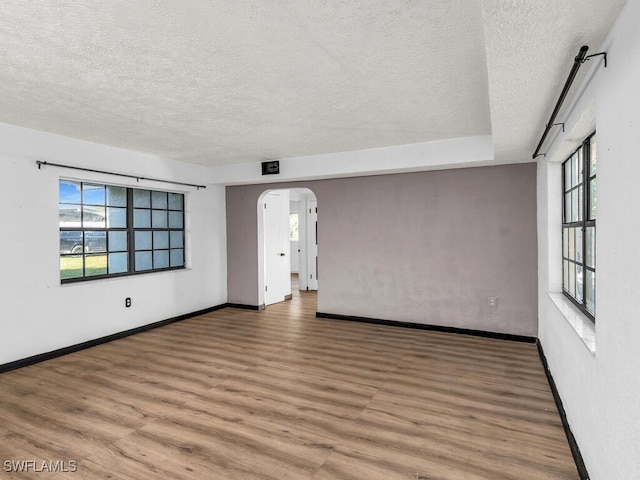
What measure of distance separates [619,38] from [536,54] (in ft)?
1.12

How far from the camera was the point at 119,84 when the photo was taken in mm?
2799

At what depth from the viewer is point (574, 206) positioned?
3000 mm

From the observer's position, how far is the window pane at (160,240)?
18.5 ft

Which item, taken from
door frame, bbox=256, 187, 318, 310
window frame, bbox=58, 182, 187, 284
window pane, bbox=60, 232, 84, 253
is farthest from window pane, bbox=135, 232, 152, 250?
door frame, bbox=256, 187, 318, 310

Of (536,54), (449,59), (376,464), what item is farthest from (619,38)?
(376,464)

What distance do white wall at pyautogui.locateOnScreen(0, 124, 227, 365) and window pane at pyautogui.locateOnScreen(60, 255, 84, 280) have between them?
19 centimetres

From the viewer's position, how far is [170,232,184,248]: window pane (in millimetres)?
5945

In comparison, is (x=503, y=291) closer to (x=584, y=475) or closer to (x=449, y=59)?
(x=584, y=475)

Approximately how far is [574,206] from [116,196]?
525cm

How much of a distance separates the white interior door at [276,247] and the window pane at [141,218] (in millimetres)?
1976

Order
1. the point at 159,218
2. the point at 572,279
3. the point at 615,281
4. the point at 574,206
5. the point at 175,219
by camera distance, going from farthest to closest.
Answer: the point at 175,219
the point at 159,218
the point at 572,279
the point at 574,206
the point at 615,281

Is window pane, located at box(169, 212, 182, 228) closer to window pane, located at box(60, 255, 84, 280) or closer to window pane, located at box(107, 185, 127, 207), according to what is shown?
window pane, located at box(107, 185, 127, 207)

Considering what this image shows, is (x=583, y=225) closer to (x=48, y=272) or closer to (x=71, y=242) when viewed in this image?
(x=48, y=272)

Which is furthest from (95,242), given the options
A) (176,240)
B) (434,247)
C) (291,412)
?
(434,247)
